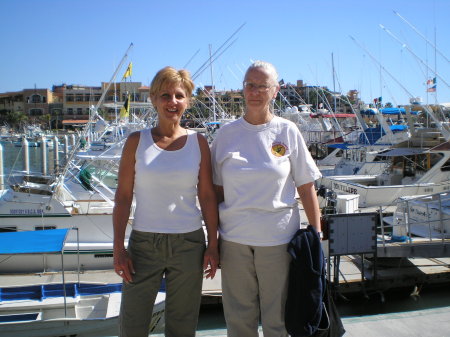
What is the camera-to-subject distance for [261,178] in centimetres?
263

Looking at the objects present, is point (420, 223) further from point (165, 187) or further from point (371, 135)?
point (371, 135)

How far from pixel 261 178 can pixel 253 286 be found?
0.69 metres

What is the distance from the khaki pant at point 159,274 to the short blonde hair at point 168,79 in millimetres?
878

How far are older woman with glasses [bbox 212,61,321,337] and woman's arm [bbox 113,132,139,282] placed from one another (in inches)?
20.2

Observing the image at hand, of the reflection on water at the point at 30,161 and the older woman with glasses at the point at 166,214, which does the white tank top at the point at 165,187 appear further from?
the reflection on water at the point at 30,161

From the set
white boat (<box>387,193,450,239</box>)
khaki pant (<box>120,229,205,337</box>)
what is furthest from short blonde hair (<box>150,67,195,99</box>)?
white boat (<box>387,193,450,239</box>)

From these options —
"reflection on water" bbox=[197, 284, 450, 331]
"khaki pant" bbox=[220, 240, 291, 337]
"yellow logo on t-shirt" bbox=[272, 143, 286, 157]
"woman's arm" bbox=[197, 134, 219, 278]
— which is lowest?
"reflection on water" bbox=[197, 284, 450, 331]

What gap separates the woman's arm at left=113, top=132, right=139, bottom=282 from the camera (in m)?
2.66

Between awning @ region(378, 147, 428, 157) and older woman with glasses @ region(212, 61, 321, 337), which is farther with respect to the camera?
awning @ region(378, 147, 428, 157)

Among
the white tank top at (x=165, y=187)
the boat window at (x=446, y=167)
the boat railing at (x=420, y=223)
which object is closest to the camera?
the white tank top at (x=165, y=187)

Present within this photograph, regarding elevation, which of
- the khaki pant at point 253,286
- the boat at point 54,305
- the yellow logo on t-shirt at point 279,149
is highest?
the yellow logo on t-shirt at point 279,149

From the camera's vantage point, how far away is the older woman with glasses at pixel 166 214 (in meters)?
2.63

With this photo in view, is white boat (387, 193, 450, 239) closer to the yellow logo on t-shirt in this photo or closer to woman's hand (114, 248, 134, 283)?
the yellow logo on t-shirt

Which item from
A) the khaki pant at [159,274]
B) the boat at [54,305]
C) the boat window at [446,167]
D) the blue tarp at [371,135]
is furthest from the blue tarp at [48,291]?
the blue tarp at [371,135]
